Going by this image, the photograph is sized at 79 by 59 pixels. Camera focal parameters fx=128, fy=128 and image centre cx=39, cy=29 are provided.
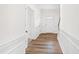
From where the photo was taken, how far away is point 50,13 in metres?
1.45

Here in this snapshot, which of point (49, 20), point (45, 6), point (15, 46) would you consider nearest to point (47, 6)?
point (45, 6)

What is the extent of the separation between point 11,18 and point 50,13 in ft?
1.43

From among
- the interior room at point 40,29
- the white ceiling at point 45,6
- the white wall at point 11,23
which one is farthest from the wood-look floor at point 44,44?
the white ceiling at point 45,6

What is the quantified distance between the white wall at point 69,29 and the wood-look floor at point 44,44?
8 centimetres

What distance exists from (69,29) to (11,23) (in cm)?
63

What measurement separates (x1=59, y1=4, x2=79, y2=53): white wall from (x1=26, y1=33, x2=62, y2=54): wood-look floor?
0.25 ft

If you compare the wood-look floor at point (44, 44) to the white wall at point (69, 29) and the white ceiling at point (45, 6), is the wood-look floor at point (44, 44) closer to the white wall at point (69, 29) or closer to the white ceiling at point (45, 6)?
the white wall at point (69, 29)

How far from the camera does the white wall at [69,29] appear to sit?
132cm

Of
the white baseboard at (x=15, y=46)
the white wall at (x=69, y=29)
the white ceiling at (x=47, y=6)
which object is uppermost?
the white ceiling at (x=47, y=6)

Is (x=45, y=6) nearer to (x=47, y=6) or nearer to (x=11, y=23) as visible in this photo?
(x=47, y=6)

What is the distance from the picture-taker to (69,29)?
1405 millimetres

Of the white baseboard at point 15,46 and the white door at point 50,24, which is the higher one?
the white door at point 50,24
